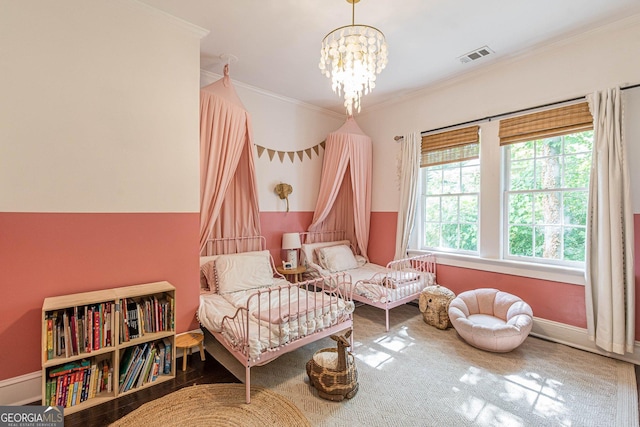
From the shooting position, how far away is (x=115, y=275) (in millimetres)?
2350

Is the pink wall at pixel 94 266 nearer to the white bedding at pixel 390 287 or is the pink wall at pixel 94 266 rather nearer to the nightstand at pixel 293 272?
the white bedding at pixel 390 287

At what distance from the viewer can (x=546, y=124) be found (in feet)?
9.95

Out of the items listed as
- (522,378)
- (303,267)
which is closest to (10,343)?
(303,267)

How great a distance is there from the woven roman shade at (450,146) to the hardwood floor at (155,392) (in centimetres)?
263

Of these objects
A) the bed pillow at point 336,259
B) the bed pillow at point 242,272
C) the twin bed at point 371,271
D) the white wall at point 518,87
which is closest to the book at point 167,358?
the bed pillow at point 242,272

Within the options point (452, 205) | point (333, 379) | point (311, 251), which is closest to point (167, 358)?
point (333, 379)

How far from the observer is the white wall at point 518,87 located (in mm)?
2639

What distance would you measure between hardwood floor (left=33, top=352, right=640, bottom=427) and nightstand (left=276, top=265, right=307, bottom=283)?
1.44 metres

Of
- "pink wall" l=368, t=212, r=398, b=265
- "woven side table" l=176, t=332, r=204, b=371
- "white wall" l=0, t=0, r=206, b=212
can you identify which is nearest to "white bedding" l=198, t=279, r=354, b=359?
"woven side table" l=176, t=332, r=204, b=371

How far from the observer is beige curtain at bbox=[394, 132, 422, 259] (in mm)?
4168

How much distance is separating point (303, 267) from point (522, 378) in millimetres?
2673

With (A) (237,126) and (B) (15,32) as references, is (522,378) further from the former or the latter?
(B) (15,32)

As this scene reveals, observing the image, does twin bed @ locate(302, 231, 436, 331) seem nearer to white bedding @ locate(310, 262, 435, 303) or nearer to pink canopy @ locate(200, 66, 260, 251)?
white bedding @ locate(310, 262, 435, 303)
